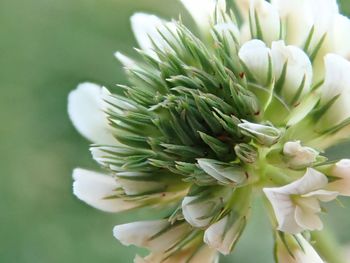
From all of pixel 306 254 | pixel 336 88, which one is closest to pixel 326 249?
pixel 306 254

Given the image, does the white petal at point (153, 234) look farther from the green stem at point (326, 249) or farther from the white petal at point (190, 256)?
the green stem at point (326, 249)

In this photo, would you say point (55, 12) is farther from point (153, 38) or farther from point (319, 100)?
point (319, 100)

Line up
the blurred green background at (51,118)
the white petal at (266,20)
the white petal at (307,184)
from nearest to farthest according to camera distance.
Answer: the white petal at (307,184), the white petal at (266,20), the blurred green background at (51,118)

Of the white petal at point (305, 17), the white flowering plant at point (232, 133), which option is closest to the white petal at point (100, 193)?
the white flowering plant at point (232, 133)

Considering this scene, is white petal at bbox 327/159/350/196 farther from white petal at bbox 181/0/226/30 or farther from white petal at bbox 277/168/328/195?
white petal at bbox 181/0/226/30

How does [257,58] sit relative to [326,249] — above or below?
above

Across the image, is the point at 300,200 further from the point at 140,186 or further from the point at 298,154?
the point at 140,186

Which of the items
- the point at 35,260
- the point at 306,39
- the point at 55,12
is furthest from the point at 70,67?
the point at 306,39
